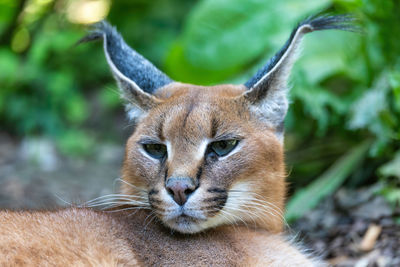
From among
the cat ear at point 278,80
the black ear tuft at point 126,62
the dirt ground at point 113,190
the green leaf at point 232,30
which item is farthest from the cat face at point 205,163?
the green leaf at point 232,30

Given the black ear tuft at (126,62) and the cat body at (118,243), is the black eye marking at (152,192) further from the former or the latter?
the black ear tuft at (126,62)

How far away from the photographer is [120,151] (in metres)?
11.0

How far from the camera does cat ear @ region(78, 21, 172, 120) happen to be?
16.7 feet

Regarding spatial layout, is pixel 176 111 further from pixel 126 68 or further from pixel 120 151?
pixel 120 151

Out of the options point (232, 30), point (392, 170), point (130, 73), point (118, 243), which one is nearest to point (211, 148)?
point (118, 243)

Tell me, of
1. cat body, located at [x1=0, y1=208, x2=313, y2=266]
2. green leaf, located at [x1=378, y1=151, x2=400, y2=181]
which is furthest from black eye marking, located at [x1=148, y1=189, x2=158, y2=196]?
green leaf, located at [x1=378, y1=151, x2=400, y2=181]

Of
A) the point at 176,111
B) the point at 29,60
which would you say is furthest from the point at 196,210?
the point at 29,60

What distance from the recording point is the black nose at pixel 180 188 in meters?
4.10

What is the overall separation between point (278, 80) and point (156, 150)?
3.80 feet

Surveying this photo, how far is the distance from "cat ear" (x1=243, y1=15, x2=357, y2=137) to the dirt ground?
55.1 inches

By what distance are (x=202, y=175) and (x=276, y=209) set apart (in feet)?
3.08

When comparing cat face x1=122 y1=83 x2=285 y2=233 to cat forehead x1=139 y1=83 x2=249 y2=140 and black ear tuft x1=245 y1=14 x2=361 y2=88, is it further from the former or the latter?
black ear tuft x1=245 y1=14 x2=361 y2=88

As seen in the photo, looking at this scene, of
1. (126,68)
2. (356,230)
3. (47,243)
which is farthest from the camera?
(356,230)

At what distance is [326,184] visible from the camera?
7.01 metres
